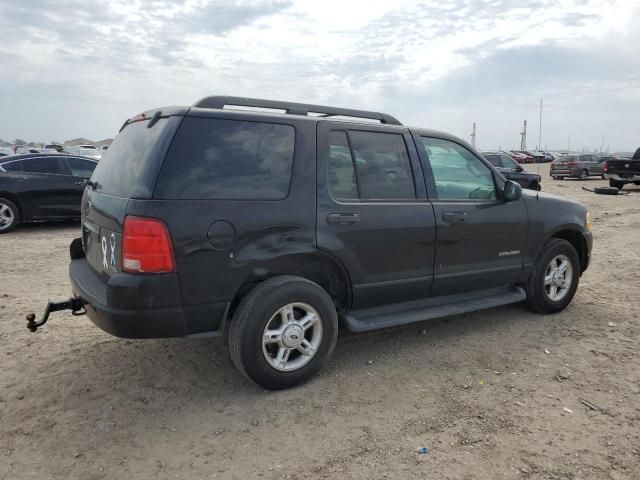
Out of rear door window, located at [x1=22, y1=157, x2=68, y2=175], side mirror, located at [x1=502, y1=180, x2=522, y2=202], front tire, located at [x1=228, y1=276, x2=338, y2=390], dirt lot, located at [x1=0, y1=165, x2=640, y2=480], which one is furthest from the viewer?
rear door window, located at [x1=22, y1=157, x2=68, y2=175]

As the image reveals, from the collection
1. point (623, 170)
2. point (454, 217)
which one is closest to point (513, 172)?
point (623, 170)

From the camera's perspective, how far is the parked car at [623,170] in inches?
755

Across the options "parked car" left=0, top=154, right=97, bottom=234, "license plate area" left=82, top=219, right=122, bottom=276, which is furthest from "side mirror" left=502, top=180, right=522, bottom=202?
"parked car" left=0, top=154, right=97, bottom=234

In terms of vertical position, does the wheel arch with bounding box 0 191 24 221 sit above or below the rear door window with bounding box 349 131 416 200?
below

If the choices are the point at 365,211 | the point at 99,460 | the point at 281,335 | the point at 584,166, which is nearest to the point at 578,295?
the point at 365,211

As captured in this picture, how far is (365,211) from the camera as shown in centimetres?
365

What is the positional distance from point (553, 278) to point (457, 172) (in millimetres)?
1593

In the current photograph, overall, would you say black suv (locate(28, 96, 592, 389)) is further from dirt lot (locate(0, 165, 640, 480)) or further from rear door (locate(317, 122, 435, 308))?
dirt lot (locate(0, 165, 640, 480))

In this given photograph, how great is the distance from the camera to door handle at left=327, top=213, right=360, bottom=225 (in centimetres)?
349

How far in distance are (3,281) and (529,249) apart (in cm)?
591

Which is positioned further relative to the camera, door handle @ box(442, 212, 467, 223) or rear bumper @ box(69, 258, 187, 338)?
door handle @ box(442, 212, 467, 223)

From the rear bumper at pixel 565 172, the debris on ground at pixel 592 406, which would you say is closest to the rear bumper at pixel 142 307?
the debris on ground at pixel 592 406

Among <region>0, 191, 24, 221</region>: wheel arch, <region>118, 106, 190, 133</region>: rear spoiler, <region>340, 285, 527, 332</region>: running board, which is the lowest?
<region>340, 285, 527, 332</region>: running board

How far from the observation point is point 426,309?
4.07 metres
